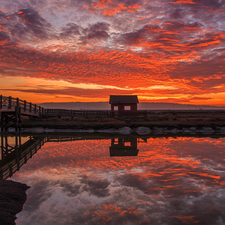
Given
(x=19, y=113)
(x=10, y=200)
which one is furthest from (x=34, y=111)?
(x=10, y=200)

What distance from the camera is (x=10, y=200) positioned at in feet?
22.1

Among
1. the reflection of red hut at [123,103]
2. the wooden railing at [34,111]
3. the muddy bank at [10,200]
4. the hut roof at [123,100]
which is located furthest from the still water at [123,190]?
the hut roof at [123,100]

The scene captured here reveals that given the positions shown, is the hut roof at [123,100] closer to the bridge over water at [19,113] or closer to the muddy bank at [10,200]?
the bridge over water at [19,113]

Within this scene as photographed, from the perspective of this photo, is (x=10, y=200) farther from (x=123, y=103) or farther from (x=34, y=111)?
(x=123, y=103)

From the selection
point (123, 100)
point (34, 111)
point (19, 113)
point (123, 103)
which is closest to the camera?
point (19, 113)

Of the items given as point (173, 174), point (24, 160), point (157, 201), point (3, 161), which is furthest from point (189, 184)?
point (3, 161)

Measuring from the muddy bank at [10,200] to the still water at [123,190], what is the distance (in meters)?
0.22

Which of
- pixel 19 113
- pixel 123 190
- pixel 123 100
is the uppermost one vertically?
pixel 123 100

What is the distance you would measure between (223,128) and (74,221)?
32.3m

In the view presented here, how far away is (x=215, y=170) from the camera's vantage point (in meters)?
10.8

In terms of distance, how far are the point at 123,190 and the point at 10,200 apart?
4.27m

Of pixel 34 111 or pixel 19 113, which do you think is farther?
pixel 34 111

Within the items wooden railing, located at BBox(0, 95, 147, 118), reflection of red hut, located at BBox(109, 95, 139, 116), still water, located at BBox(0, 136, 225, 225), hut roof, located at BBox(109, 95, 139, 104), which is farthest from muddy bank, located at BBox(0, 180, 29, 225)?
hut roof, located at BBox(109, 95, 139, 104)

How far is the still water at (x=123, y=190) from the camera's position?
20.1ft
